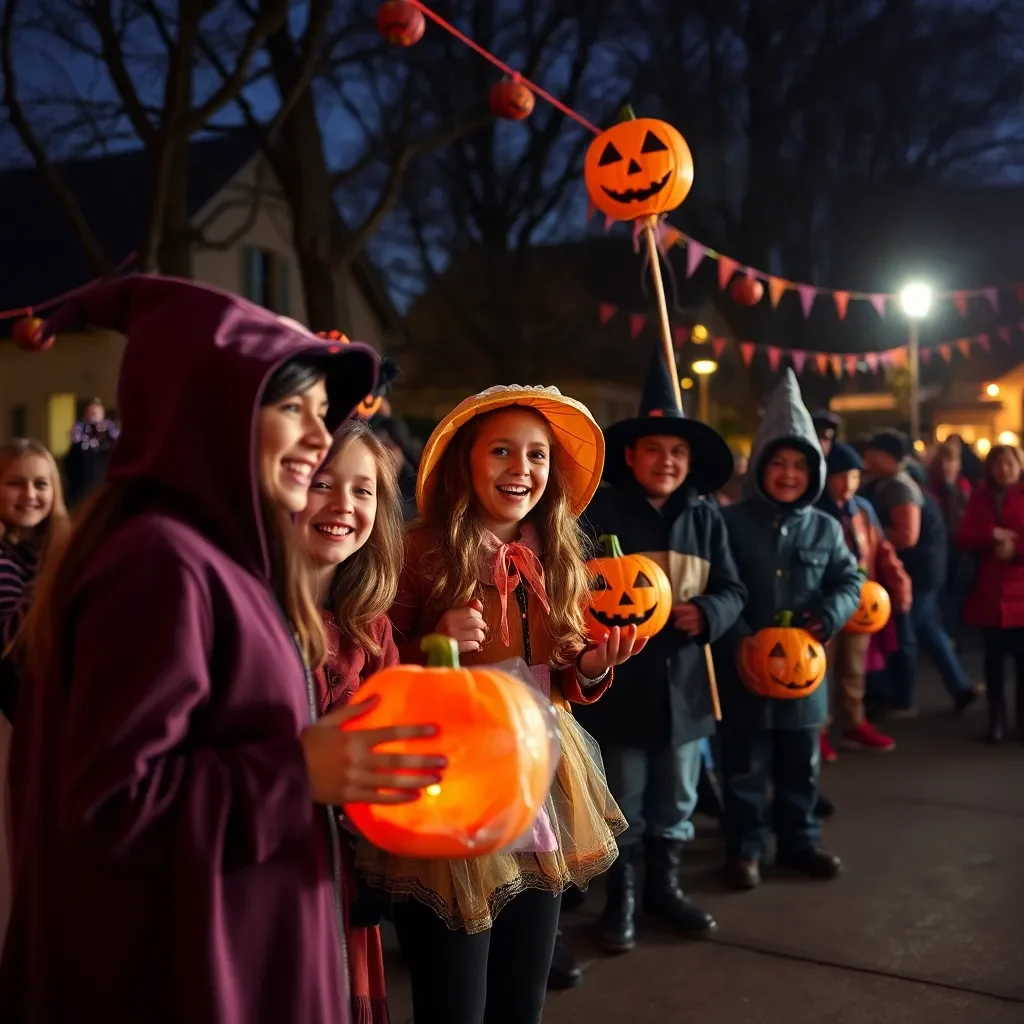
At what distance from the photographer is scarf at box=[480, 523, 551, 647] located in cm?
283

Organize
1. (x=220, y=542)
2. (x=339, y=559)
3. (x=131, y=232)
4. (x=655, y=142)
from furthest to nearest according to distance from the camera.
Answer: (x=131, y=232), (x=655, y=142), (x=339, y=559), (x=220, y=542)

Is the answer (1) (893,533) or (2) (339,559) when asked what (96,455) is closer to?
(1) (893,533)

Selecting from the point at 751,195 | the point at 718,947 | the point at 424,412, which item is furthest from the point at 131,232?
the point at 718,947

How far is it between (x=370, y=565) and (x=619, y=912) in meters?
2.07

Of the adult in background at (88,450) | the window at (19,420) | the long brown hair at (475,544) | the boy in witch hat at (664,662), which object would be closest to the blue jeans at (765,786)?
the boy in witch hat at (664,662)

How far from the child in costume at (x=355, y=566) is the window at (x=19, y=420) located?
21.1m

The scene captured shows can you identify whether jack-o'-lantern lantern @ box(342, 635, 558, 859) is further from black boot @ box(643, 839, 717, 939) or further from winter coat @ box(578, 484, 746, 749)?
black boot @ box(643, 839, 717, 939)

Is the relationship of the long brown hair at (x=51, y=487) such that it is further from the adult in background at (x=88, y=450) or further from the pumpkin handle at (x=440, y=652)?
the adult in background at (x=88, y=450)

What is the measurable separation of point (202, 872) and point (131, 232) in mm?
22217

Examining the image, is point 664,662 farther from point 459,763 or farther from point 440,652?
point 459,763

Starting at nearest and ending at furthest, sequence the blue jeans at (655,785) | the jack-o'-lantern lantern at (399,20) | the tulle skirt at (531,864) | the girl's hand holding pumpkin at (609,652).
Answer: the tulle skirt at (531,864)
the girl's hand holding pumpkin at (609,652)
the blue jeans at (655,785)
the jack-o'-lantern lantern at (399,20)

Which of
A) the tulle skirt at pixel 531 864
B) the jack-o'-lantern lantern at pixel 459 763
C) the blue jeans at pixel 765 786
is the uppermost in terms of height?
the jack-o'-lantern lantern at pixel 459 763

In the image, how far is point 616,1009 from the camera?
3482mm

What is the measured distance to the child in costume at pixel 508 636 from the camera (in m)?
2.37
